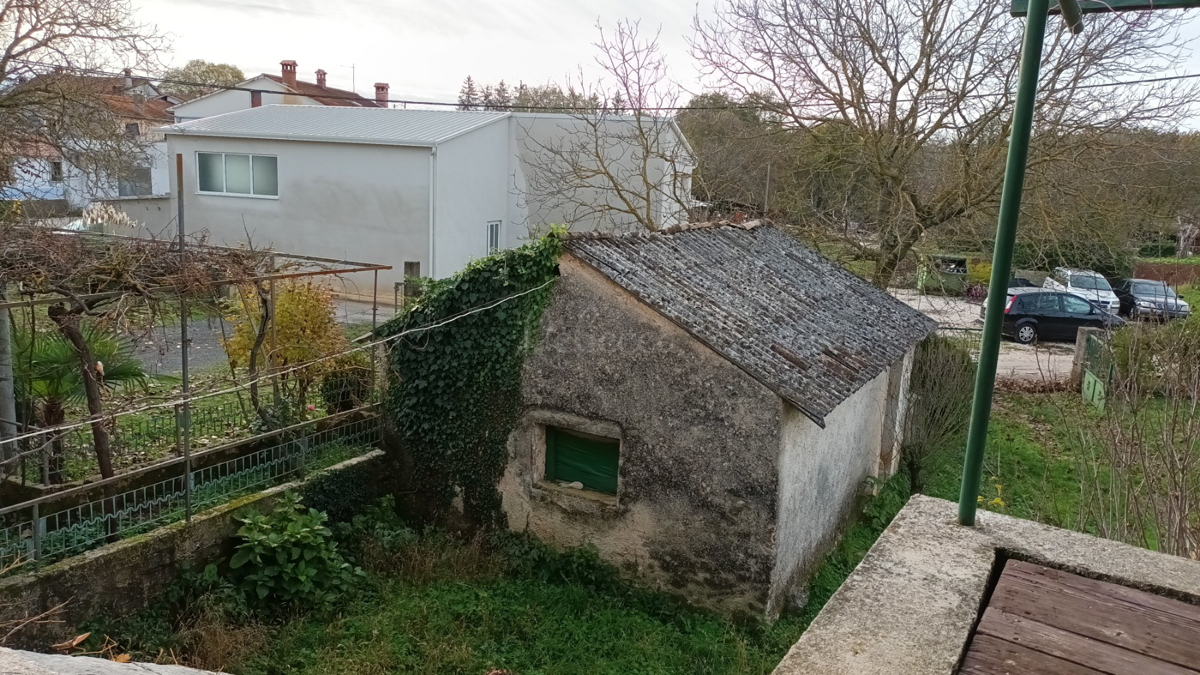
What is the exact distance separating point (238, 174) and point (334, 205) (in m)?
3.27

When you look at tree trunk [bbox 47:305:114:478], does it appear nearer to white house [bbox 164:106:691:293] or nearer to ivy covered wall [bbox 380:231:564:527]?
ivy covered wall [bbox 380:231:564:527]

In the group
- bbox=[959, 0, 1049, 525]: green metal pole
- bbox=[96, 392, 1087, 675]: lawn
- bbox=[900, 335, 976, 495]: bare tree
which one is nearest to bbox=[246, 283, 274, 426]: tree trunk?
bbox=[96, 392, 1087, 675]: lawn

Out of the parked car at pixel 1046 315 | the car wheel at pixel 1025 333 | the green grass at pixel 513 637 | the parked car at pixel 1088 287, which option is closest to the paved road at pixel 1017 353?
the car wheel at pixel 1025 333

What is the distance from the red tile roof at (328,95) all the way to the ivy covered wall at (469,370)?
30020 millimetres

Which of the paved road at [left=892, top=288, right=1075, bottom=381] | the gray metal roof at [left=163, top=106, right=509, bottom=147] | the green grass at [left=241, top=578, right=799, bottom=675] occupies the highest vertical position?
the gray metal roof at [left=163, top=106, right=509, bottom=147]

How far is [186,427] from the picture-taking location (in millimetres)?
8562

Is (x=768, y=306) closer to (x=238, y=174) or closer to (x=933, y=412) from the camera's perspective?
(x=933, y=412)

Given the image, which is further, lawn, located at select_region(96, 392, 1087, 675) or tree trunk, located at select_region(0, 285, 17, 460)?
tree trunk, located at select_region(0, 285, 17, 460)

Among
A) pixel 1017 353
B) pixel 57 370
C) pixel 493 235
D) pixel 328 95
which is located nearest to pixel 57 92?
pixel 57 370

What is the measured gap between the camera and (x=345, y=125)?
23.7 metres

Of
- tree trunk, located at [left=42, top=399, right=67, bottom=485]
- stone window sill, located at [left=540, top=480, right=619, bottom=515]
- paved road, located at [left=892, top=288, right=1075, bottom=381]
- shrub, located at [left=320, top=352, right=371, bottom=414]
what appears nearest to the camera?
tree trunk, located at [left=42, top=399, right=67, bottom=485]

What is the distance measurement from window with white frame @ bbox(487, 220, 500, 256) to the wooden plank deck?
74.3 ft

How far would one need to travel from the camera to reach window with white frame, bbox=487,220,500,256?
2475cm

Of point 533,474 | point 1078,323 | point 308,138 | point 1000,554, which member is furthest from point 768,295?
point 1078,323
